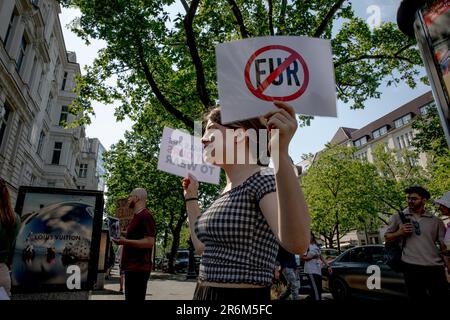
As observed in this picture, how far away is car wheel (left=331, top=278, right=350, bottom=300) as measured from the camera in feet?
30.8

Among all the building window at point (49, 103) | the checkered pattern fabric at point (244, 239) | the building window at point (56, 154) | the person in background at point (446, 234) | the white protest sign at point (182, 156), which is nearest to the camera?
the checkered pattern fabric at point (244, 239)

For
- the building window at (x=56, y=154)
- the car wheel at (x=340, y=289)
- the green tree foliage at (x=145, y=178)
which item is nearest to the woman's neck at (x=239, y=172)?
the car wheel at (x=340, y=289)

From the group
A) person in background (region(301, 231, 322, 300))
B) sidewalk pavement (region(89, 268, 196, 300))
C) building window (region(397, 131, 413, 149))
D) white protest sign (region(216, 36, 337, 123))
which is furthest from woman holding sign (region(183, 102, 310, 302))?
building window (region(397, 131, 413, 149))

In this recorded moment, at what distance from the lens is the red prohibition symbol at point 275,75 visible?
1.75m

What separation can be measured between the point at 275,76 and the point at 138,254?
3510 mm

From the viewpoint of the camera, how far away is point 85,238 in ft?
17.0

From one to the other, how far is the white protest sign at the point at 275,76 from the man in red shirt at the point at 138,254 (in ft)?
10.7

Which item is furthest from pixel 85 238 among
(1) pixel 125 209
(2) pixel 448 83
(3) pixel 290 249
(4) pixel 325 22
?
(4) pixel 325 22

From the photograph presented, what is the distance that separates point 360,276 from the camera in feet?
29.6

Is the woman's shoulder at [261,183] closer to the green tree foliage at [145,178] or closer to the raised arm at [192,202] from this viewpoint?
the raised arm at [192,202]

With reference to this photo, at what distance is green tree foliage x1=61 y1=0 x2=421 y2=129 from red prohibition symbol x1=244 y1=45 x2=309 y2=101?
Answer: 6.93 metres

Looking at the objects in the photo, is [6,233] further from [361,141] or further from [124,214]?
[361,141]

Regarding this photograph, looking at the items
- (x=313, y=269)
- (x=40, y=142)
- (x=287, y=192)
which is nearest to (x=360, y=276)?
(x=313, y=269)
